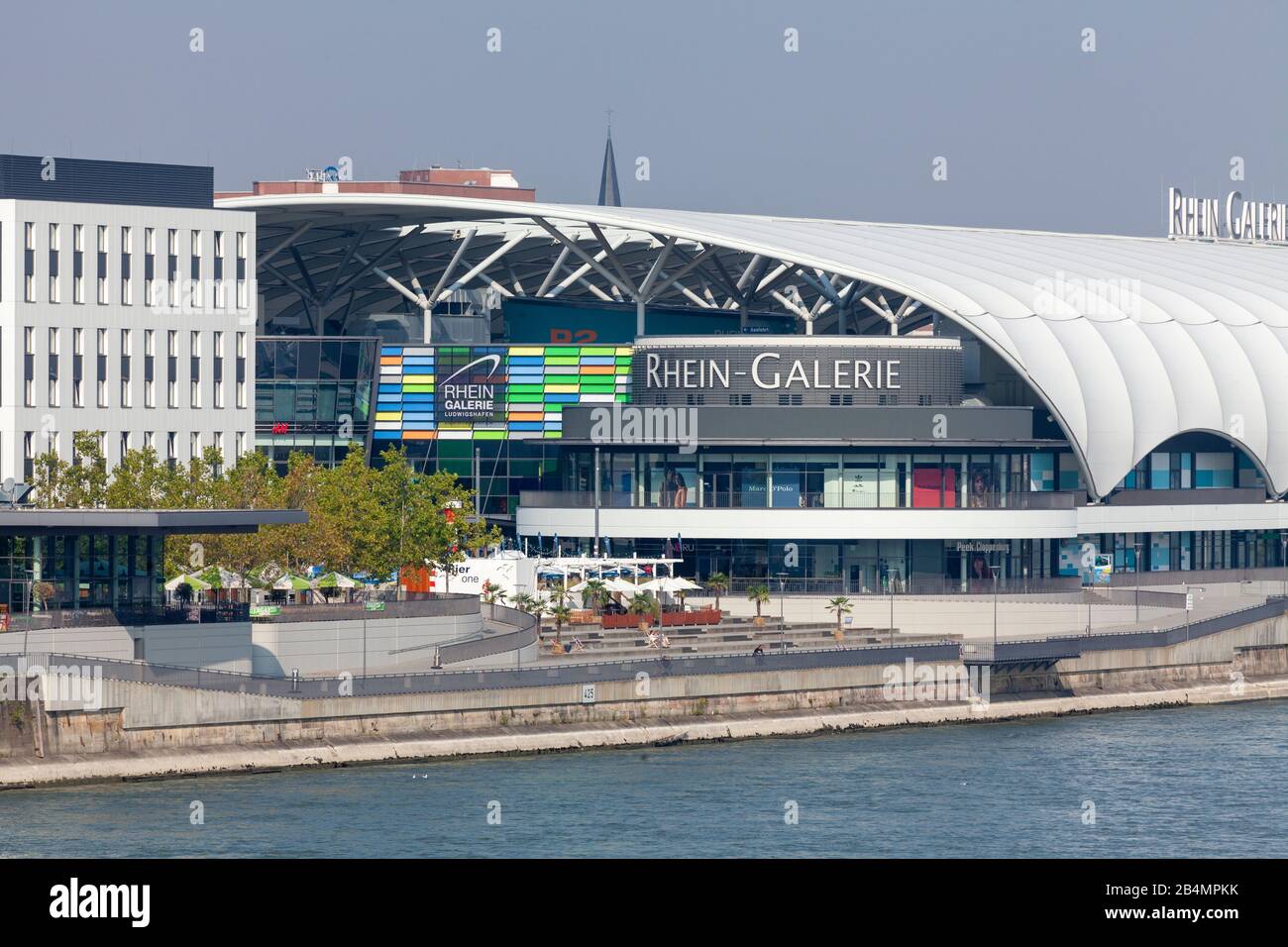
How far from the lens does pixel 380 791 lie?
5738 cm

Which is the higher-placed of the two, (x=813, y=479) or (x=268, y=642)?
(x=813, y=479)

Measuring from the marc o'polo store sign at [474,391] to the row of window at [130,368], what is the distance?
798 inches

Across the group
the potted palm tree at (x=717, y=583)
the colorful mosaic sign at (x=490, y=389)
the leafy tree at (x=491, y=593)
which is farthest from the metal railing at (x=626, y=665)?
the colorful mosaic sign at (x=490, y=389)

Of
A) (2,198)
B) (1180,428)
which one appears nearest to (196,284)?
(2,198)

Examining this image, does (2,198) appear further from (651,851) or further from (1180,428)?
(1180,428)

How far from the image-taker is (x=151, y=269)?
86.9 m

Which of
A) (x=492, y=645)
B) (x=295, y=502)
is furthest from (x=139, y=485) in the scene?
(x=492, y=645)

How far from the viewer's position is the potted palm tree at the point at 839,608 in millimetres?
87144

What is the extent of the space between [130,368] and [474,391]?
1027 inches

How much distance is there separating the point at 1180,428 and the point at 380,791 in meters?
57.7

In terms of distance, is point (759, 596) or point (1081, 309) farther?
point (1081, 309)

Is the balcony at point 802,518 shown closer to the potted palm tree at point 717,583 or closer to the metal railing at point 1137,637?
the potted palm tree at point 717,583
